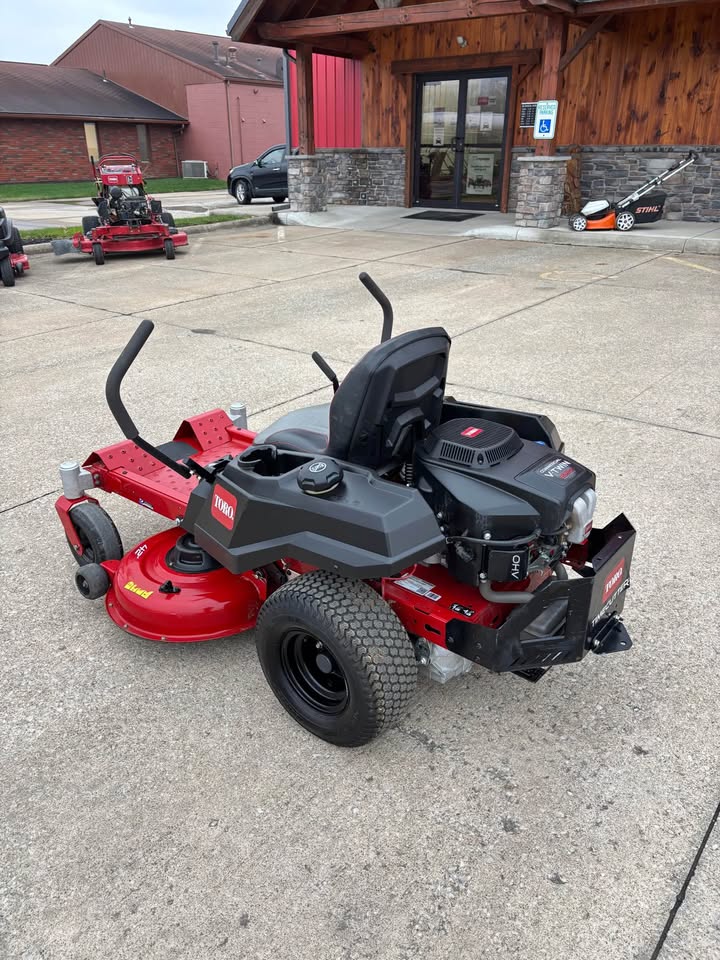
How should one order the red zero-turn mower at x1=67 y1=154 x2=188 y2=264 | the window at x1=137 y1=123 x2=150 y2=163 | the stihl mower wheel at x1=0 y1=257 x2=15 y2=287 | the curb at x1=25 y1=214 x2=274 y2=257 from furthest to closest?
the window at x1=137 y1=123 x2=150 y2=163
the curb at x1=25 y1=214 x2=274 y2=257
the red zero-turn mower at x1=67 y1=154 x2=188 y2=264
the stihl mower wheel at x1=0 y1=257 x2=15 y2=287

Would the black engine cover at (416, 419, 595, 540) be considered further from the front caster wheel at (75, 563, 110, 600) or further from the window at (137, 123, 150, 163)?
the window at (137, 123, 150, 163)

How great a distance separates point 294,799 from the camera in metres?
2.12

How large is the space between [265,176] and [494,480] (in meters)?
18.2

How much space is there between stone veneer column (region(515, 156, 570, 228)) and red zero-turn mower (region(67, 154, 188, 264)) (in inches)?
222

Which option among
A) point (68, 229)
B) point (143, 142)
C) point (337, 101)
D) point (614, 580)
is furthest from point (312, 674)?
point (143, 142)

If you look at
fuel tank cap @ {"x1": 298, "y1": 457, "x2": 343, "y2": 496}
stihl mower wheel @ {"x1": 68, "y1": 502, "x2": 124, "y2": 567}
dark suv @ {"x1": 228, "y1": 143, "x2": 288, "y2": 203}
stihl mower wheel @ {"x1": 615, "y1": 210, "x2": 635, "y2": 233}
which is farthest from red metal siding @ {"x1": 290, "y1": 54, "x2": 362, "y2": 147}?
fuel tank cap @ {"x1": 298, "y1": 457, "x2": 343, "y2": 496}

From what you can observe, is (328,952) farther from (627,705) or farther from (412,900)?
(627,705)

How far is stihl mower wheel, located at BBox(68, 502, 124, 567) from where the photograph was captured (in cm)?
296

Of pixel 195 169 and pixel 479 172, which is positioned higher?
pixel 479 172

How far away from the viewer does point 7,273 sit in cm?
920

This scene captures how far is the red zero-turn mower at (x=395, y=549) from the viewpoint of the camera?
6.70 feet

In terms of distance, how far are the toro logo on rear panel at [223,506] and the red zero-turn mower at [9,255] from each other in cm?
825

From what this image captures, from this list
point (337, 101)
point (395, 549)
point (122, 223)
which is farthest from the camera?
point (337, 101)

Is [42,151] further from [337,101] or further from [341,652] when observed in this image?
[341,652]
